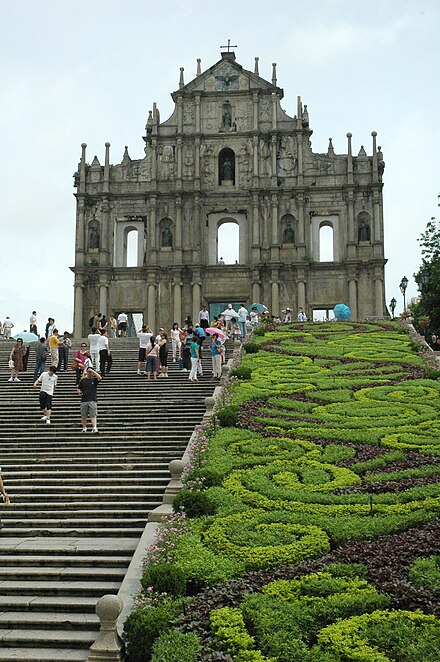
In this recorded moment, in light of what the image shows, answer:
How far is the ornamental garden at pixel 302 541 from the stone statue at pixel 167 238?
28.1 meters

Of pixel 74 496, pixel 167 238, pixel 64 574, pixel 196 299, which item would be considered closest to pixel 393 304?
pixel 196 299

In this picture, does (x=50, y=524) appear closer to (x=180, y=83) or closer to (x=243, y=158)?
(x=243, y=158)

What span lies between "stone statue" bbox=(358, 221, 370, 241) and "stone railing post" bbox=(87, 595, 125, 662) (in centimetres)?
3954

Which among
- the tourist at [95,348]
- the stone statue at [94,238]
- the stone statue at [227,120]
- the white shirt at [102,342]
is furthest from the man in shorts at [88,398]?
the stone statue at [227,120]

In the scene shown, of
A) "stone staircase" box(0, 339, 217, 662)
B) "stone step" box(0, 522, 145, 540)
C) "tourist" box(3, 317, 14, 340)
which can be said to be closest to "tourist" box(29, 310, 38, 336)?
"tourist" box(3, 317, 14, 340)

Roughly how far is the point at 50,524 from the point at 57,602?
9.79 feet

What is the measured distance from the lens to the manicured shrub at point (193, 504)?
12.2 metres

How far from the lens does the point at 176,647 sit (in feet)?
26.7

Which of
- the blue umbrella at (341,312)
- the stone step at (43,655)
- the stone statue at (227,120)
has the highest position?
the stone statue at (227,120)

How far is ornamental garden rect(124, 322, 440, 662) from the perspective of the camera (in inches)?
325

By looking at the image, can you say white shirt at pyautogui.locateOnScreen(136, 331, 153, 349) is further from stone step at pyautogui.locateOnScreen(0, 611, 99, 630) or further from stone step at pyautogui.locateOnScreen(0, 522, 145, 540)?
stone step at pyautogui.locateOnScreen(0, 611, 99, 630)

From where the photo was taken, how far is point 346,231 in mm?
46250

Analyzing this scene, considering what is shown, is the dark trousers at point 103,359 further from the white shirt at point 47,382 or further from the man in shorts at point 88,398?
the man in shorts at point 88,398

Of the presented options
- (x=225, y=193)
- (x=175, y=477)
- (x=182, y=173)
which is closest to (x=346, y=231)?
(x=225, y=193)
